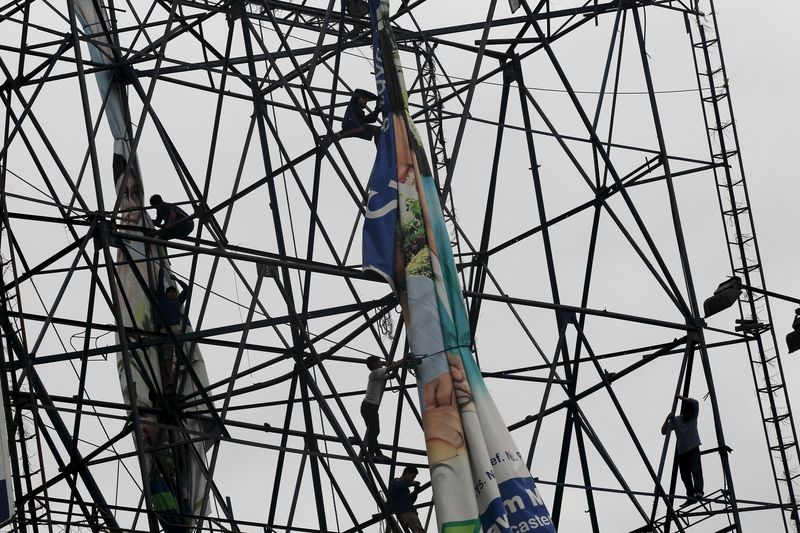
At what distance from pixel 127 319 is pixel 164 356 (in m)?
0.76

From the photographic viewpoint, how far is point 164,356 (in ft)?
93.1

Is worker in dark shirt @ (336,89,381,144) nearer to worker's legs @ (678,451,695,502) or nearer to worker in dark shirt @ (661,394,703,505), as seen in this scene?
worker in dark shirt @ (661,394,703,505)

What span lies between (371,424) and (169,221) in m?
4.32

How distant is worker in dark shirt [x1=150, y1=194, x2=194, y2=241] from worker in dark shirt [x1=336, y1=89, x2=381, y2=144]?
252cm

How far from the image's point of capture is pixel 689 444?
26172 millimetres

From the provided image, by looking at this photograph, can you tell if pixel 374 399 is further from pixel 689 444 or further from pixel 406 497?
pixel 689 444

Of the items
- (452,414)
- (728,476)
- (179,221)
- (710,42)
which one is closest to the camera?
(452,414)

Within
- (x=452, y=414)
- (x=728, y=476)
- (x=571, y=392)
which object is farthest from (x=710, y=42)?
(x=452, y=414)

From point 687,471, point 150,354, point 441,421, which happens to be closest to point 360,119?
point 150,354

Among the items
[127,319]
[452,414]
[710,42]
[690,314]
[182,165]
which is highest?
[710,42]

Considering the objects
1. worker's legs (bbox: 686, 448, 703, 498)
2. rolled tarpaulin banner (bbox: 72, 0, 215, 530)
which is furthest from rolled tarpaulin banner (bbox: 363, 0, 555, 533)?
rolled tarpaulin banner (bbox: 72, 0, 215, 530)

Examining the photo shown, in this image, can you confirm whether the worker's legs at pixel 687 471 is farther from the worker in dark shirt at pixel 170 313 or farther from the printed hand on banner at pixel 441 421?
the worker in dark shirt at pixel 170 313

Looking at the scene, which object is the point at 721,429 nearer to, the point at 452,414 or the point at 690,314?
the point at 690,314

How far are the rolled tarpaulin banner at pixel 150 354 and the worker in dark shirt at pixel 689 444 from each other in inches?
253
